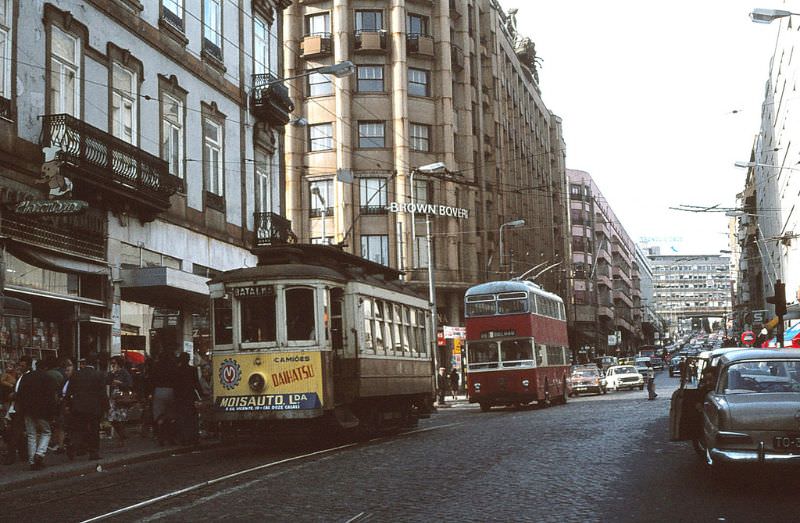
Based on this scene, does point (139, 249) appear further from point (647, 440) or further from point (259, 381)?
point (647, 440)

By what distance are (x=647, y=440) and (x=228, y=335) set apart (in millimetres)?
7353

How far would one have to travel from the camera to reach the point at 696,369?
1461cm

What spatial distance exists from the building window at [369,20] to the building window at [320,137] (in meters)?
5.62

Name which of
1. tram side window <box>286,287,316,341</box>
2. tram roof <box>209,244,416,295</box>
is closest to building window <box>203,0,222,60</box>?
tram roof <box>209,244,416,295</box>

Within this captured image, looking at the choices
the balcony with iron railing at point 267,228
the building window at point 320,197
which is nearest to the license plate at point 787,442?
the balcony with iron railing at point 267,228

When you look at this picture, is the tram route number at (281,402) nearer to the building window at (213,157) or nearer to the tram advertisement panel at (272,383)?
the tram advertisement panel at (272,383)

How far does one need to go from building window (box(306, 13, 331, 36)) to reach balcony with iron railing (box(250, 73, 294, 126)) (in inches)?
984

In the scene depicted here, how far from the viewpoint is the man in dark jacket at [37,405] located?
15.8 meters

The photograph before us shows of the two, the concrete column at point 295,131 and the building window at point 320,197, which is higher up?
the concrete column at point 295,131

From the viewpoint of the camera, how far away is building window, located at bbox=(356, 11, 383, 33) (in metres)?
57.6

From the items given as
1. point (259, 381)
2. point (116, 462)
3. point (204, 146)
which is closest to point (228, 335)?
point (259, 381)

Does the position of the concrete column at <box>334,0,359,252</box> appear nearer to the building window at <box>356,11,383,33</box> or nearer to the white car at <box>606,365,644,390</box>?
the building window at <box>356,11,383,33</box>

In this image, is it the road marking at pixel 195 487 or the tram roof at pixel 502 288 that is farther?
the tram roof at pixel 502 288

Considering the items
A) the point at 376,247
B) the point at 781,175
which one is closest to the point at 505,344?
the point at 376,247
